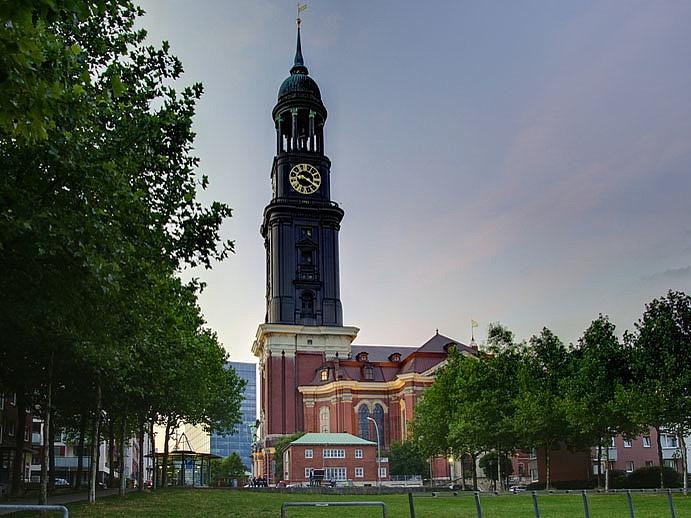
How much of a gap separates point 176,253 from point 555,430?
124ft

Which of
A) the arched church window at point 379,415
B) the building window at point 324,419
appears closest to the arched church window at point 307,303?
the building window at point 324,419

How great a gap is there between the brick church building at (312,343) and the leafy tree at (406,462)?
8768mm

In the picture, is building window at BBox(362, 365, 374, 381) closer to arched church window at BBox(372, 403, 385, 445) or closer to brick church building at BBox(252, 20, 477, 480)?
brick church building at BBox(252, 20, 477, 480)

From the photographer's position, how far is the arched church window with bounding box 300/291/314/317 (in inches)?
4272

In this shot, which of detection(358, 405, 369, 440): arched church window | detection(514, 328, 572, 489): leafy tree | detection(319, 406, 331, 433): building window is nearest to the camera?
detection(514, 328, 572, 489): leafy tree

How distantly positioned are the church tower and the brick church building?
138mm

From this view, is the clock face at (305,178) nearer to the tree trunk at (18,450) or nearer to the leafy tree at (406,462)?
the leafy tree at (406,462)

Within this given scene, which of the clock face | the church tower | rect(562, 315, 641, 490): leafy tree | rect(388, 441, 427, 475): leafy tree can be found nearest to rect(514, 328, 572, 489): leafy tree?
rect(562, 315, 641, 490): leafy tree

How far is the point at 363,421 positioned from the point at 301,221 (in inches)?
1144

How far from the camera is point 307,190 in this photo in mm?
113438

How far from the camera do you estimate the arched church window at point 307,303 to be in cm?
10850

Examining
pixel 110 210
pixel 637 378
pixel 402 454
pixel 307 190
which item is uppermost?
pixel 307 190

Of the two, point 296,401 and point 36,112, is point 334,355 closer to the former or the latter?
point 296,401

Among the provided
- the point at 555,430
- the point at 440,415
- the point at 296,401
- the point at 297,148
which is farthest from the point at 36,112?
the point at 297,148
